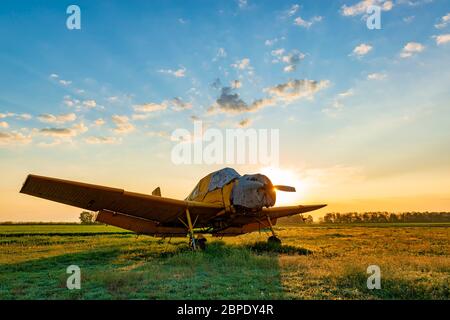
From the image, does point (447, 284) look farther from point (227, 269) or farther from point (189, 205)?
point (189, 205)

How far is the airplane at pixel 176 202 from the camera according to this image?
1048 cm

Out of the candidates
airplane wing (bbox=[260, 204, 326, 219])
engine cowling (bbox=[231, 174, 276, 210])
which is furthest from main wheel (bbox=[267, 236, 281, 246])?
engine cowling (bbox=[231, 174, 276, 210])

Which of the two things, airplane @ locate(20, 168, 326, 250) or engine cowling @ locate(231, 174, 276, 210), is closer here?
airplane @ locate(20, 168, 326, 250)

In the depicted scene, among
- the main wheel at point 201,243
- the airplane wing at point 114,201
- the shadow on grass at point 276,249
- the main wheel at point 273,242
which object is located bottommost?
the shadow on grass at point 276,249

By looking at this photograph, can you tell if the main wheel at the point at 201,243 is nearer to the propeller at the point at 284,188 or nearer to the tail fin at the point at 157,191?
the propeller at the point at 284,188

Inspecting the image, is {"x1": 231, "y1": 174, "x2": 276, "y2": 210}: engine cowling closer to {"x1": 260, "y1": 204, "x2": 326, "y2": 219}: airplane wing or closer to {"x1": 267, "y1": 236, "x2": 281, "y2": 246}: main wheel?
{"x1": 267, "y1": 236, "x2": 281, "y2": 246}: main wheel

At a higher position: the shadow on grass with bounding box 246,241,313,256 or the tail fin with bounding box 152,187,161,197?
the tail fin with bounding box 152,187,161,197

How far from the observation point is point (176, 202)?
12148mm

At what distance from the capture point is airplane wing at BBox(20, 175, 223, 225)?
32.6 ft

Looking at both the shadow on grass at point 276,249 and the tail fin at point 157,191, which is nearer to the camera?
the shadow on grass at point 276,249

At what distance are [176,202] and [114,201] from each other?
235cm

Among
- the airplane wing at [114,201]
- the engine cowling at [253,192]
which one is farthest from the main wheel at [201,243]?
the engine cowling at [253,192]

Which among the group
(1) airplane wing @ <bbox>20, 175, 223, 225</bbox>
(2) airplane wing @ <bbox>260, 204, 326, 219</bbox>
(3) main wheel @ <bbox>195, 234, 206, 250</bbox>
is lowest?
(3) main wheel @ <bbox>195, 234, 206, 250</bbox>
